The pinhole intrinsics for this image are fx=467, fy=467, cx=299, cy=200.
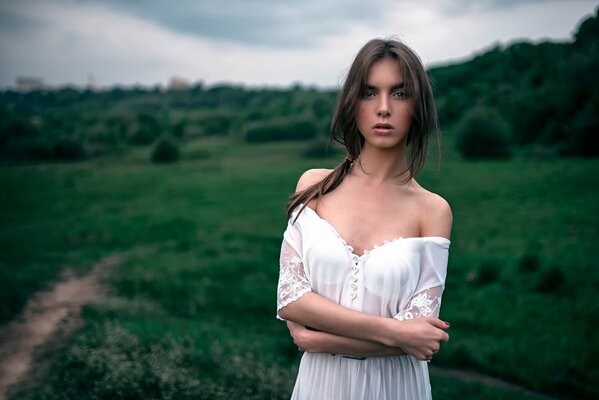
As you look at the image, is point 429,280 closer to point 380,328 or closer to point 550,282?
point 380,328

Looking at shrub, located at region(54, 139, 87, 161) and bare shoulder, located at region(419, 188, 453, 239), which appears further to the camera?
shrub, located at region(54, 139, 87, 161)

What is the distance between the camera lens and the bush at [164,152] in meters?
46.8

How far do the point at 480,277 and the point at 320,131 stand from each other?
147 feet

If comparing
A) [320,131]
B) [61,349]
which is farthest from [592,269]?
[320,131]

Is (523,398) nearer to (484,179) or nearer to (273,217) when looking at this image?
(273,217)

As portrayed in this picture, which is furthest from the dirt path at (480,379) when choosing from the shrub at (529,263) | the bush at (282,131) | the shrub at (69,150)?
the bush at (282,131)

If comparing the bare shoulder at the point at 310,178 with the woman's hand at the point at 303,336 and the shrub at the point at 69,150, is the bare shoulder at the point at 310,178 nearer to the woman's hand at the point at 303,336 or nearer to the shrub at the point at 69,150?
the woman's hand at the point at 303,336

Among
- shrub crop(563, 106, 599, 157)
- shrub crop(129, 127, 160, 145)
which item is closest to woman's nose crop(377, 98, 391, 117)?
shrub crop(563, 106, 599, 157)

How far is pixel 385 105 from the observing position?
2242mm

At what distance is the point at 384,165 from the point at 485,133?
162ft

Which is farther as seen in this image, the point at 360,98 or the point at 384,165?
the point at 384,165

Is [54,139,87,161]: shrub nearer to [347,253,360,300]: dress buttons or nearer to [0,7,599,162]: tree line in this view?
[0,7,599,162]: tree line

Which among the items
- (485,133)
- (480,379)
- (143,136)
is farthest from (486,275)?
(143,136)

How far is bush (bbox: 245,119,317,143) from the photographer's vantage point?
59812 millimetres
